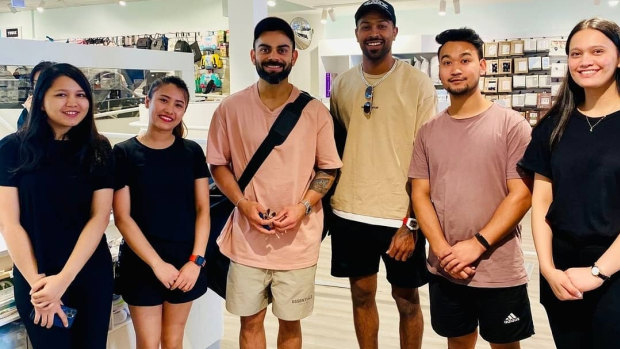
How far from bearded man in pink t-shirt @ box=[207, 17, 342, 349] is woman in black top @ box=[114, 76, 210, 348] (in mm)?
146

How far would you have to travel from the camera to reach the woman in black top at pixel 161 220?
6.71 ft

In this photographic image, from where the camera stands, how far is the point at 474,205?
6.61 ft

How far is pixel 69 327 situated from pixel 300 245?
→ 900 mm

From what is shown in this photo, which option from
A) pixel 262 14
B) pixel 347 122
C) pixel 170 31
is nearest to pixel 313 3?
pixel 170 31

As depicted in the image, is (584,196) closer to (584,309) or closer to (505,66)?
(584,309)

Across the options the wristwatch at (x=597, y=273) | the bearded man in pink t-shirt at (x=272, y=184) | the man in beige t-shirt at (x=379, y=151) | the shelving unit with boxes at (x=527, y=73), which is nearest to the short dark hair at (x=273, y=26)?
the bearded man in pink t-shirt at (x=272, y=184)

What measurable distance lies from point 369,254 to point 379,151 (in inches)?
18.8

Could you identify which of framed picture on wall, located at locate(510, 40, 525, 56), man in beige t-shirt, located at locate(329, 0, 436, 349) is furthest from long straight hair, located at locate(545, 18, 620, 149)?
framed picture on wall, located at locate(510, 40, 525, 56)

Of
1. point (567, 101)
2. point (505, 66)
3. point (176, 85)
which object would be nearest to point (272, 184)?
point (176, 85)

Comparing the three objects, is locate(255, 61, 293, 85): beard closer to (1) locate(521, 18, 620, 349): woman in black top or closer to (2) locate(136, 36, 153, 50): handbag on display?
(1) locate(521, 18, 620, 349): woman in black top

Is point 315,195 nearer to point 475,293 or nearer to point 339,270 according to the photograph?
point 339,270

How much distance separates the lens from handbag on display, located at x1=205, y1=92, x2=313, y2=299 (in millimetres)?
2184

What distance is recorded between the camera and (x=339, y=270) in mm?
2480

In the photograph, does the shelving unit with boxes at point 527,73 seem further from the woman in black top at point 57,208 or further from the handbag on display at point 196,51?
the woman in black top at point 57,208
